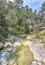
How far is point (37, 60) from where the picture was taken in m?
14.9

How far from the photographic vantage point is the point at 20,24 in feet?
131

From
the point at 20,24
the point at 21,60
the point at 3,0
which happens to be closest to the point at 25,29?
the point at 20,24

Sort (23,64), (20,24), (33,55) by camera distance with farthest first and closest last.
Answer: (20,24) < (33,55) < (23,64)

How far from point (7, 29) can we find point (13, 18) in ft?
7.74

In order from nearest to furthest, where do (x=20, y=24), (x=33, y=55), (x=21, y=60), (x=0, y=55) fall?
(x=21, y=60)
(x=33, y=55)
(x=0, y=55)
(x=20, y=24)

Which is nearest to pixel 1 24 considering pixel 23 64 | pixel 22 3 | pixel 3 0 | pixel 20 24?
pixel 3 0

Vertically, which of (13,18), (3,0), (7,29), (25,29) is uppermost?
(3,0)

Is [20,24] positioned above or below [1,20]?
below

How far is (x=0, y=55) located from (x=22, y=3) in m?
43.1

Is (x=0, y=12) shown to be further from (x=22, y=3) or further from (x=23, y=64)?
(x=22, y=3)

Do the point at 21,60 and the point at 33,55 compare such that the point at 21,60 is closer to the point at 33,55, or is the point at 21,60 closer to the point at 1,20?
the point at 33,55

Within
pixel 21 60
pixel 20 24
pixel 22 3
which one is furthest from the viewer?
pixel 22 3

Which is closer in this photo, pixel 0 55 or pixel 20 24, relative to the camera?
pixel 0 55

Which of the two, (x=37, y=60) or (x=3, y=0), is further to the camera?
(x=3, y=0)
